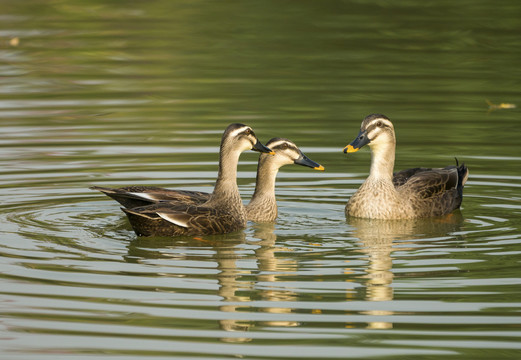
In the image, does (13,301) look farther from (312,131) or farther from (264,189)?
(312,131)

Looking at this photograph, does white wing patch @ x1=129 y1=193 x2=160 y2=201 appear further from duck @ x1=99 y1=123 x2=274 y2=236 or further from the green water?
the green water

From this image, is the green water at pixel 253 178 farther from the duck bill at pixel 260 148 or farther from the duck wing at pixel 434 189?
the duck bill at pixel 260 148

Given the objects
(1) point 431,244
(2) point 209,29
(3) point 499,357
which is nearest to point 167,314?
(3) point 499,357

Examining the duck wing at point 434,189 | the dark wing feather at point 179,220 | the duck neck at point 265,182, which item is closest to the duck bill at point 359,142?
the duck wing at point 434,189

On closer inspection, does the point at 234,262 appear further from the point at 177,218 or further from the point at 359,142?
the point at 359,142

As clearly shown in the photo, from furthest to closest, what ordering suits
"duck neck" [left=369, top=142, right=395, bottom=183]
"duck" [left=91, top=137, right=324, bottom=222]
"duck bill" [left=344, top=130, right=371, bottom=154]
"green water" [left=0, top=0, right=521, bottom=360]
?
"duck neck" [left=369, top=142, right=395, bottom=183] < "duck bill" [left=344, top=130, right=371, bottom=154] < "duck" [left=91, top=137, right=324, bottom=222] < "green water" [left=0, top=0, right=521, bottom=360]

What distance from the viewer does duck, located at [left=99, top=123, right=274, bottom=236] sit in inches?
460

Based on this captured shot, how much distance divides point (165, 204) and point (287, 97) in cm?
1012

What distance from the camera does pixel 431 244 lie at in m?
11.9

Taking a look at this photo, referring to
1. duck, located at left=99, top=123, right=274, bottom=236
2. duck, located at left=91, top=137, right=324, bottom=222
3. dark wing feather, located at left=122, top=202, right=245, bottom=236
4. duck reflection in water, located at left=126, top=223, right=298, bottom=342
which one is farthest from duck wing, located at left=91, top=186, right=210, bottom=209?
duck reflection in water, located at left=126, top=223, right=298, bottom=342

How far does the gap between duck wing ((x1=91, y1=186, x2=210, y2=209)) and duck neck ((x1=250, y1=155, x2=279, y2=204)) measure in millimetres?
751

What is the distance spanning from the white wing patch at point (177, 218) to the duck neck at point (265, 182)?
1817mm

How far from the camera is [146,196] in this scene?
12.2 meters

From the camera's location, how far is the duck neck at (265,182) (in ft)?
44.3
